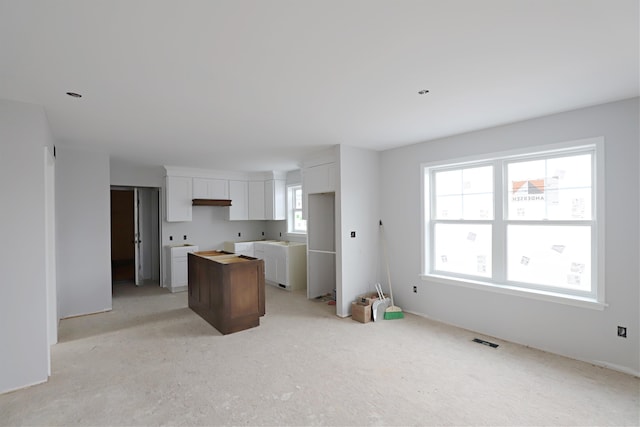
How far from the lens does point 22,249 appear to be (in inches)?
108

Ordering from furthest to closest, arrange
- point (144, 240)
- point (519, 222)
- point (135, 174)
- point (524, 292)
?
point (144, 240) < point (135, 174) < point (519, 222) < point (524, 292)

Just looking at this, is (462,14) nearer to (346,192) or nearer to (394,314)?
(346,192)

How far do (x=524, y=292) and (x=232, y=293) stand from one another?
3449 millimetres

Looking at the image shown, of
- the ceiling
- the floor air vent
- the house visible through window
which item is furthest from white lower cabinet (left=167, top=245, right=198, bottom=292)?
the floor air vent

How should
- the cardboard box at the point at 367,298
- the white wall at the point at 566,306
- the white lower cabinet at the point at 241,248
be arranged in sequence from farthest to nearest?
the white lower cabinet at the point at 241,248, the cardboard box at the point at 367,298, the white wall at the point at 566,306

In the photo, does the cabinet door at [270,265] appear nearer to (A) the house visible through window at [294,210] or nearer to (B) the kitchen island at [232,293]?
(A) the house visible through window at [294,210]

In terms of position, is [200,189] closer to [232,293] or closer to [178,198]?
[178,198]

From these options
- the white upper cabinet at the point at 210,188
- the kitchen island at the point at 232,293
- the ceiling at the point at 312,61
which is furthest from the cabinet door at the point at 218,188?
the ceiling at the point at 312,61

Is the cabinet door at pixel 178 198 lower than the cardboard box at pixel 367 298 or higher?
higher

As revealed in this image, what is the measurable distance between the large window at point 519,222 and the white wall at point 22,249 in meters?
4.38

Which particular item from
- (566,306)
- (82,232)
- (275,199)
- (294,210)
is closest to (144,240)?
(82,232)

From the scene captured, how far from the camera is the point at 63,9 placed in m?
1.51

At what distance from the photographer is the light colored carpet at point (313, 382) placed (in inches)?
90.7

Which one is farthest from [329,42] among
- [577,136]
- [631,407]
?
[631,407]
